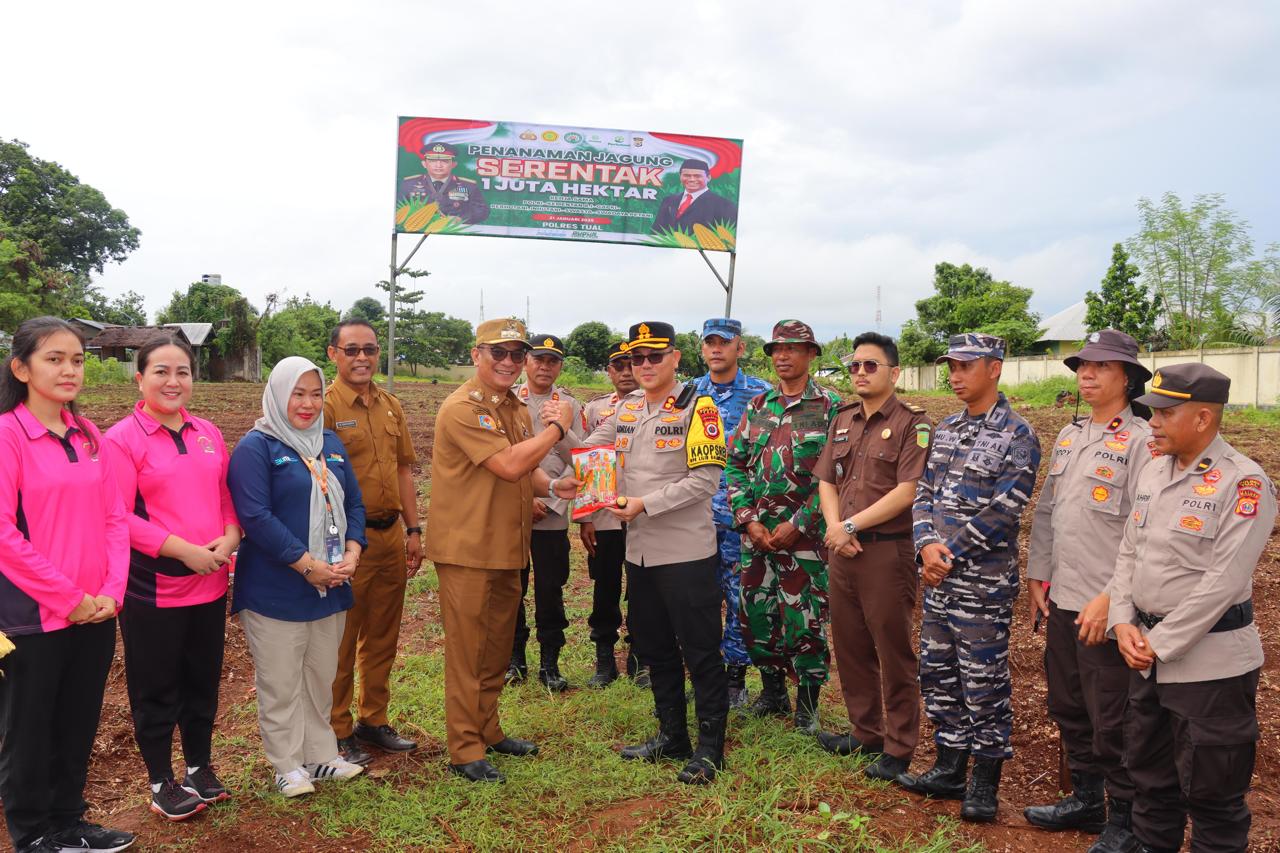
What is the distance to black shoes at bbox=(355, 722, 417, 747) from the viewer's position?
409 cm

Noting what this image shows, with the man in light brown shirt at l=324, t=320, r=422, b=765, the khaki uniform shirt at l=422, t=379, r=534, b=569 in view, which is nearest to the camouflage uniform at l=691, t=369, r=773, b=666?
the khaki uniform shirt at l=422, t=379, r=534, b=569

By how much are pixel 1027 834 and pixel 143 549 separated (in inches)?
144

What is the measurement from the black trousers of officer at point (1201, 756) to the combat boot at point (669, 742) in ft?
6.10

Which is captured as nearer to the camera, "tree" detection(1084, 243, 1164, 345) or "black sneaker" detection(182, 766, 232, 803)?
"black sneaker" detection(182, 766, 232, 803)

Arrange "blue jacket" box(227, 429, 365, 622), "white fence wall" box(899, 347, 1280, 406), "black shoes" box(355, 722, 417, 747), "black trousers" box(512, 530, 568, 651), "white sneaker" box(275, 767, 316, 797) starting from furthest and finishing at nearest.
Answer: "white fence wall" box(899, 347, 1280, 406) < "black trousers" box(512, 530, 568, 651) < "black shoes" box(355, 722, 417, 747) < "white sneaker" box(275, 767, 316, 797) < "blue jacket" box(227, 429, 365, 622)

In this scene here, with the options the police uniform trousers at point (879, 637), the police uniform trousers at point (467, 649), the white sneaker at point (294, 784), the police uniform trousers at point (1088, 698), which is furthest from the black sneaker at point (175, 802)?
the police uniform trousers at point (1088, 698)

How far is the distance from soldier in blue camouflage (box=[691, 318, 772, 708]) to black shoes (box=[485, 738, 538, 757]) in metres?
1.17

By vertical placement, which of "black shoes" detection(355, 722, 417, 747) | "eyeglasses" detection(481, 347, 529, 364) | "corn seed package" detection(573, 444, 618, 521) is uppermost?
"eyeglasses" detection(481, 347, 529, 364)

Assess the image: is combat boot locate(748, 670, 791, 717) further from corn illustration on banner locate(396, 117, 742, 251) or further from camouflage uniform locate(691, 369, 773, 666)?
corn illustration on banner locate(396, 117, 742, 251)

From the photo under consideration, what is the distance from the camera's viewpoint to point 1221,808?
275 cm

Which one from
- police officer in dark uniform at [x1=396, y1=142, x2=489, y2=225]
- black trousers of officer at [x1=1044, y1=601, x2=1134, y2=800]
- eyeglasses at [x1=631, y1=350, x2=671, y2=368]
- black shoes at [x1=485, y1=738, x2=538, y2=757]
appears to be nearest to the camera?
black trousers of officer at [x1=1044, y1=601, x2=1134, y2=800]

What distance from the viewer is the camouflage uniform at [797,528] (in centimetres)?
422

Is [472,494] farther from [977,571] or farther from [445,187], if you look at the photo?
[445,187]

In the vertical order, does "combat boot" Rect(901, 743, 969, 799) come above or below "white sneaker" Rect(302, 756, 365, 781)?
above
